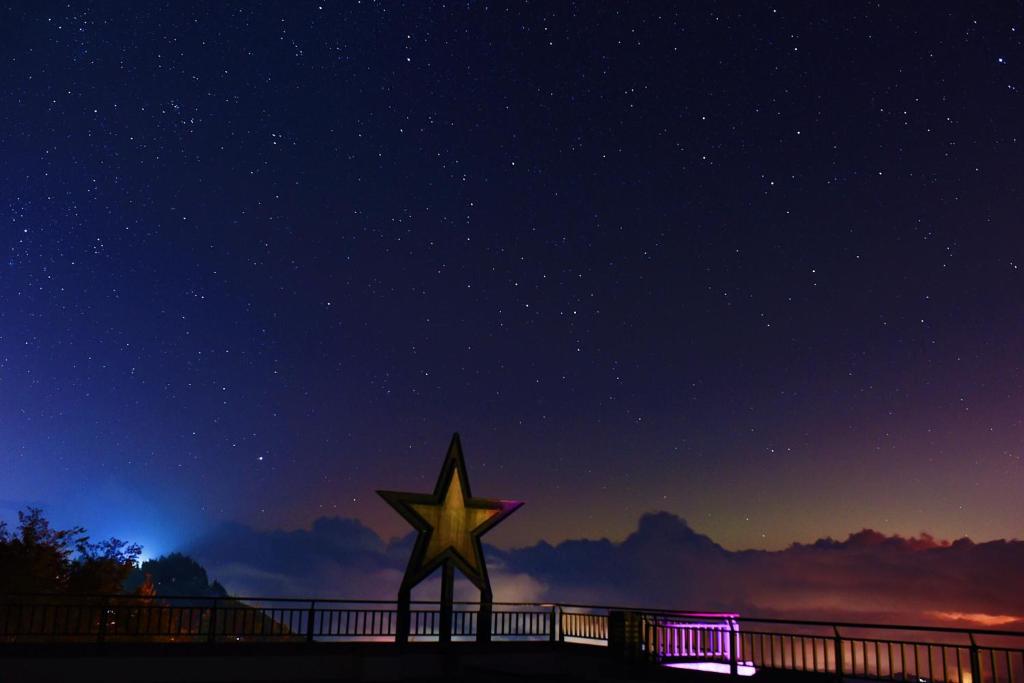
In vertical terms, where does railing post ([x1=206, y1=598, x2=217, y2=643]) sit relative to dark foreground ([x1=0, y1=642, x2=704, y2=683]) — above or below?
above

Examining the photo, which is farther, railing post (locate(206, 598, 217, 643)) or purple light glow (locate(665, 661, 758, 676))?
railing post (locate(206, 598, 217, 643))

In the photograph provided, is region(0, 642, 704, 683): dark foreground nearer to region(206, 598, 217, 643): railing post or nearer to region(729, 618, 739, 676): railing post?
region(206, 598, 217, 643): railing post

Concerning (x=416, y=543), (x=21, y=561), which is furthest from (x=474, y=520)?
(x=21, y=561)

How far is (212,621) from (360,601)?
4.13 metres

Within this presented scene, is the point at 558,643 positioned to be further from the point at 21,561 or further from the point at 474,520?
the point at 21,561

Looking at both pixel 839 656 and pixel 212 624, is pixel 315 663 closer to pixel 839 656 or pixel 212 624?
pixel 212 624

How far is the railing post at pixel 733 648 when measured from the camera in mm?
18875

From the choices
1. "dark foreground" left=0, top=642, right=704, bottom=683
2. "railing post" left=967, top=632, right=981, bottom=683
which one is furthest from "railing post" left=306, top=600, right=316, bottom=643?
"railing post" left=967, top=632, right=981, bottom=683

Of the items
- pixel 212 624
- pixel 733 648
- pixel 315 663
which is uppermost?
pixel 212 624

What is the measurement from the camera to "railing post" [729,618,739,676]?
18875mm

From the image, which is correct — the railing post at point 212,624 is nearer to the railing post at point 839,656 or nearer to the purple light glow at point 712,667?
the purple light glow at point 712,667

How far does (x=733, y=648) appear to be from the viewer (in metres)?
19.2

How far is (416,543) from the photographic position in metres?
25.1

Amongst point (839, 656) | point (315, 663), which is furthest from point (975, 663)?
point (315, 663)
